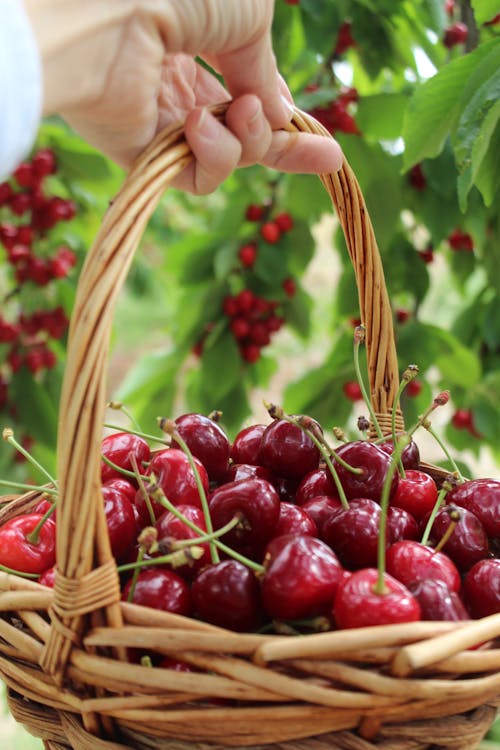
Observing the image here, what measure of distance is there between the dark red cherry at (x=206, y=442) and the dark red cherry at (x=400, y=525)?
152 millimetres

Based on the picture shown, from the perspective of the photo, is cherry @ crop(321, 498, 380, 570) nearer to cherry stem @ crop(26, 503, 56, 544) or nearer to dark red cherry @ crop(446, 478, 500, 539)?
dark red cherry @ crop(446, 478, 500, 539)

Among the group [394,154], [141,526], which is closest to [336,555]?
[141,526]

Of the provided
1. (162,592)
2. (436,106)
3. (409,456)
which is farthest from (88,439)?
(436,106)

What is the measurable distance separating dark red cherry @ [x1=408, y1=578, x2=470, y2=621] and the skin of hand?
32 cm

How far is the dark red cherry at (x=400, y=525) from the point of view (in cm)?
58

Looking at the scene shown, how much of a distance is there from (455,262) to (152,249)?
2149 millimetres

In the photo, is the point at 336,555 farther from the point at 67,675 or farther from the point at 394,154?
the point at 394,154

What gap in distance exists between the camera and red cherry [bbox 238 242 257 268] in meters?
1.22

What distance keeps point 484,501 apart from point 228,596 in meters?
0.24

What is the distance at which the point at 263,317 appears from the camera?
1248 mm

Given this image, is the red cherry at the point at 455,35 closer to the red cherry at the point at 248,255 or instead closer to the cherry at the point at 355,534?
the red cherry at the point at 248,255

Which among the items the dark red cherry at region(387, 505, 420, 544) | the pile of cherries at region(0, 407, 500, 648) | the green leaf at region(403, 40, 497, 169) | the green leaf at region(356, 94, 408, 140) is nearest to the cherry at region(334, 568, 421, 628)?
the pile of cherries at region(0, 407, 500, 648)

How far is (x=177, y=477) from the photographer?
61cm

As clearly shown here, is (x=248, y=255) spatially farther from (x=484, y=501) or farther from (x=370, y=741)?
(x=370, y=741)
